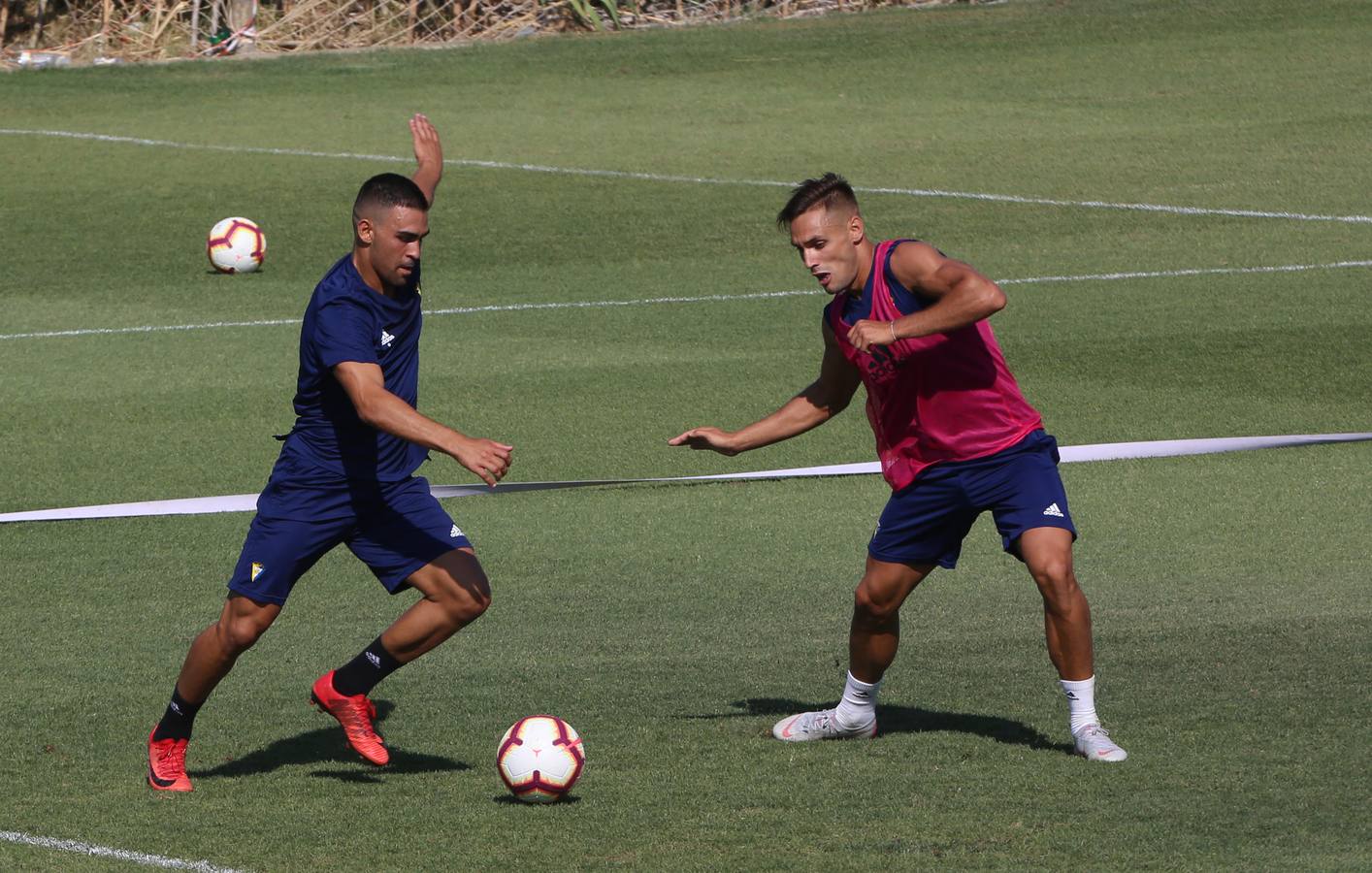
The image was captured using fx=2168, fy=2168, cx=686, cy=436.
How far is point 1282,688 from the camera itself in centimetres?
813

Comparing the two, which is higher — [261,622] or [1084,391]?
[261,622]

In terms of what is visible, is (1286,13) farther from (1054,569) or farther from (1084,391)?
(1054,569)

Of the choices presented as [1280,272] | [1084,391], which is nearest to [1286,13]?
[1280,272]

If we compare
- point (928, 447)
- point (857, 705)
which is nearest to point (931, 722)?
point (857, 705)

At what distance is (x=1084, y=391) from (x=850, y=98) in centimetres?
1483

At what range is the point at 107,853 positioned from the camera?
6.54 m

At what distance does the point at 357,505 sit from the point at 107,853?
1.51 meters

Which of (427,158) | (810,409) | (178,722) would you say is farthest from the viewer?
(427,158)

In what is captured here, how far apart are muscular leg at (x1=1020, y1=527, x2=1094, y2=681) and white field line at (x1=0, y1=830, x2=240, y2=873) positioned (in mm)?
2865

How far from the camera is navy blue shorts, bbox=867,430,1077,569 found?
748cm

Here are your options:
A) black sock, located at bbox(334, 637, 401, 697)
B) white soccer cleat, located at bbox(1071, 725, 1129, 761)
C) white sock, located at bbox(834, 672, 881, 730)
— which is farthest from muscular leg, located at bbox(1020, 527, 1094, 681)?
black sock, located at bbox(334, 637, 401, 697)

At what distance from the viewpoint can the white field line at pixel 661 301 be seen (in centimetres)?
1852

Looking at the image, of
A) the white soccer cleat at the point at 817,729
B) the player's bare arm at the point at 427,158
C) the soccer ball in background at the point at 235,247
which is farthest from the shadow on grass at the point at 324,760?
the soccer ball in background at the point at 235,247

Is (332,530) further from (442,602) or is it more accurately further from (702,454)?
(702,454)
